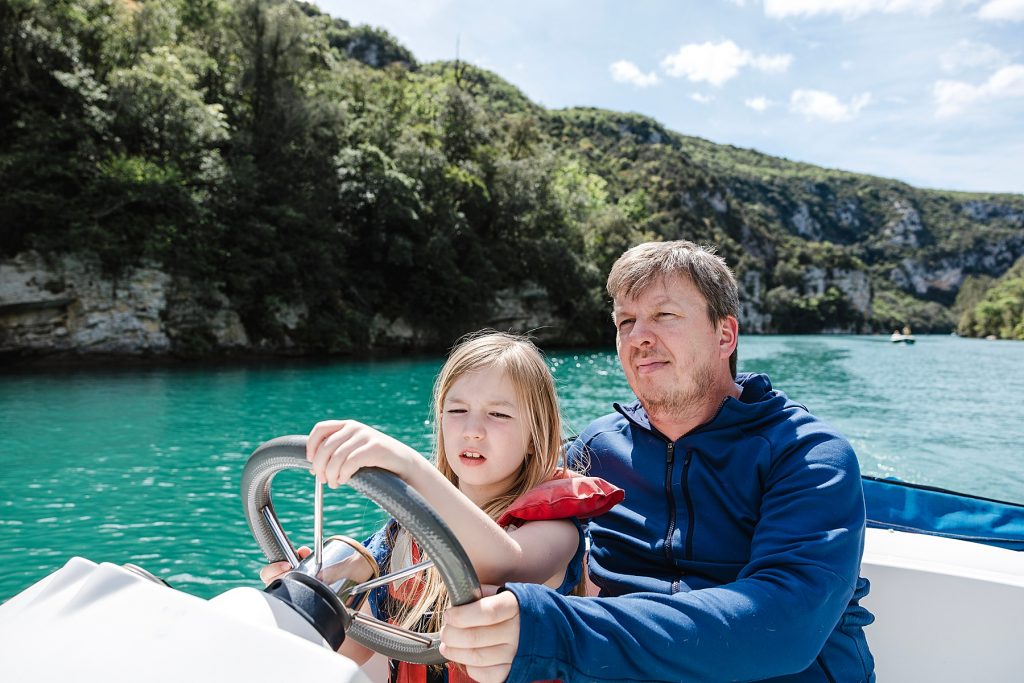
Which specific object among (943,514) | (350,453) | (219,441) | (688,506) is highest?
(350,453)

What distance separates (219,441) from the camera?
8.43m

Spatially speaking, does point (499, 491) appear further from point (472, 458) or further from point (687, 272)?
point (687, 272)

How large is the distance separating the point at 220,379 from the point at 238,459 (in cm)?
759

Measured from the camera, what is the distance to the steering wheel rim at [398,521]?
910 mm

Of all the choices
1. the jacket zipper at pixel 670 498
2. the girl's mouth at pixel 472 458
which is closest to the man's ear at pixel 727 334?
the jacket zipper at pixel 670 498

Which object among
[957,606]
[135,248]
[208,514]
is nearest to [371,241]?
[135,248]

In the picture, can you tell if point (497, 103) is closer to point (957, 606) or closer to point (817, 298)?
point (817, 298)

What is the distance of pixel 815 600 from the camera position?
114cm

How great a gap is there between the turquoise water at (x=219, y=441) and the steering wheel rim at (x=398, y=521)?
101 cm

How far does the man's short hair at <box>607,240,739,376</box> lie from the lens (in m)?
1.72

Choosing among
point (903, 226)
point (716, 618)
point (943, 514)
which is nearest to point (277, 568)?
point (716, 618)

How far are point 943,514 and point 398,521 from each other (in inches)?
91.5

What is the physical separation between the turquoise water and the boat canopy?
1368mm

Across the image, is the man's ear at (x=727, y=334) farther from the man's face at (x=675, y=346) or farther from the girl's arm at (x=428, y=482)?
the girl's arm at (x=428, y=482)
